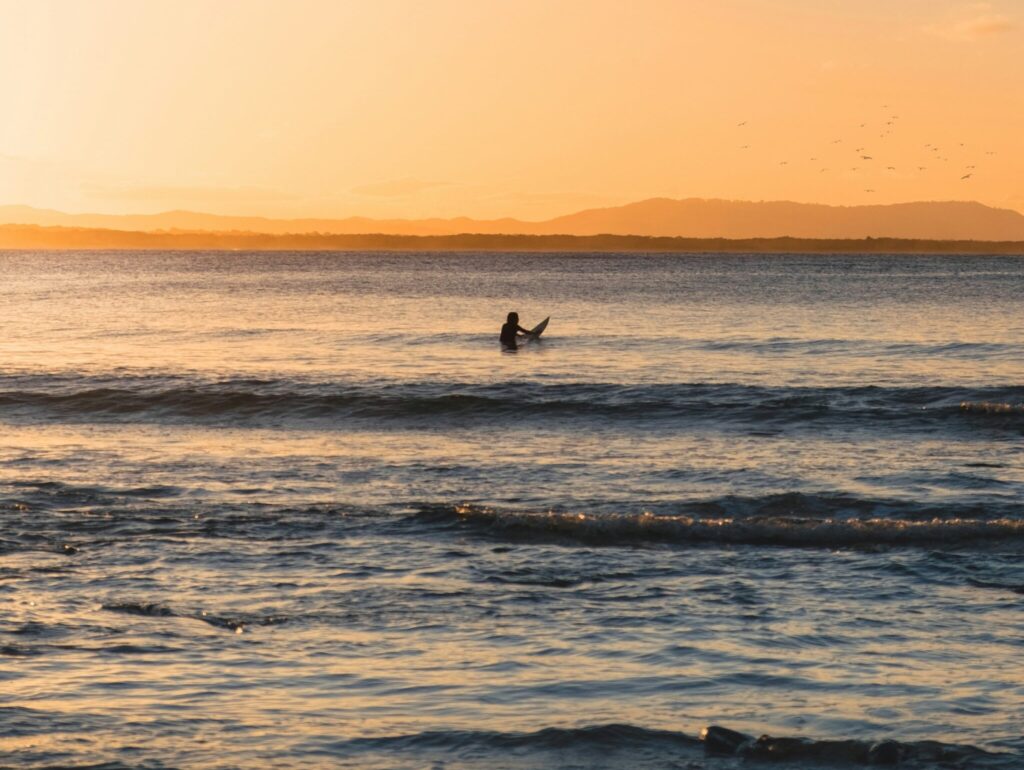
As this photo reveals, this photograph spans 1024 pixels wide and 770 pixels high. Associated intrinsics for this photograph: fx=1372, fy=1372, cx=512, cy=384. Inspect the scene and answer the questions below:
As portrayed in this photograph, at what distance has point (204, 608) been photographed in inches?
455

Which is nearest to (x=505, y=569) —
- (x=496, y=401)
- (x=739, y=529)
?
(x=739, y=529)

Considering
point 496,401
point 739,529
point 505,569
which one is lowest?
point 505,569

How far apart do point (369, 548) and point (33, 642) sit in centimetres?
431

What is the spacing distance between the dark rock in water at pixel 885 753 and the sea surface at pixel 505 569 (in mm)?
91

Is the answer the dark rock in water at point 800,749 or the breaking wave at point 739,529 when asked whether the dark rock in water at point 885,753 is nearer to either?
the dark rock in water at point 800,749

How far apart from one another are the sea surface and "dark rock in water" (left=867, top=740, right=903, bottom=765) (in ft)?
0.30

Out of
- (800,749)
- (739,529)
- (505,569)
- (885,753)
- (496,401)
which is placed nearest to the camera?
(885,753)

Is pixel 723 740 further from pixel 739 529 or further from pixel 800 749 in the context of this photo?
pixel 739 529

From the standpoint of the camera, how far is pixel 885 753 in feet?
26.7

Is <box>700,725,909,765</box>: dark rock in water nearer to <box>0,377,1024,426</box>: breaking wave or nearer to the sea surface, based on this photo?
the sea surface

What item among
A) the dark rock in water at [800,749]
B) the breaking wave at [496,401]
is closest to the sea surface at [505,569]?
the dark rock in water at [800,749]

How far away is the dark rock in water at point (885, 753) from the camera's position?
809 cm

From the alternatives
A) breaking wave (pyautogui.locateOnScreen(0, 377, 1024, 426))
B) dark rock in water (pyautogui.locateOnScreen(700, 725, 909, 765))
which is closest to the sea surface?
dark rock in water (pyautogui.locateOnScreen(700, 725, 909, 765))

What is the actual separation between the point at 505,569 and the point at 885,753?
221 inches
